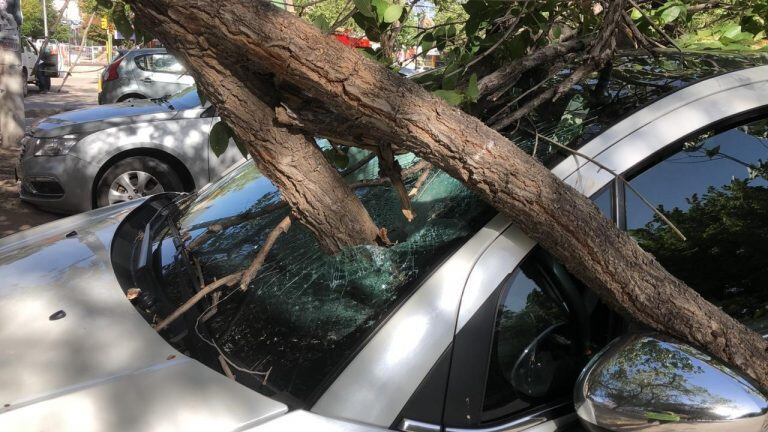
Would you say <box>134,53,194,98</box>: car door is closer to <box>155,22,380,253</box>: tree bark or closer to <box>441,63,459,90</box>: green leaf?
<box>441,63,459,90</box>: green leaf

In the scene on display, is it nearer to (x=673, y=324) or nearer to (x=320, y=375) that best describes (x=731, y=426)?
(x=673, y=324)

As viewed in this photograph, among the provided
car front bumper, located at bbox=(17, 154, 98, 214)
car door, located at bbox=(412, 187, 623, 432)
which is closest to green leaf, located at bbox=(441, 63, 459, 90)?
car door, located at bbox=(412, 187, 623, 432)

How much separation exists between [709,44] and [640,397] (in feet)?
6.37

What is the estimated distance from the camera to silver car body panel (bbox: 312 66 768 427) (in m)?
1.53

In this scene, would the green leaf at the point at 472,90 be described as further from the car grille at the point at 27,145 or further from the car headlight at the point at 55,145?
the car grille at the point at 27,145

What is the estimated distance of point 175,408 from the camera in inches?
58.4

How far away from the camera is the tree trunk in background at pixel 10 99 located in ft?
33.2

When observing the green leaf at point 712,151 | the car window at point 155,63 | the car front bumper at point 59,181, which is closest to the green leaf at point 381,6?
the green leaf at point 712,151

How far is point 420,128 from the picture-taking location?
1.71 m

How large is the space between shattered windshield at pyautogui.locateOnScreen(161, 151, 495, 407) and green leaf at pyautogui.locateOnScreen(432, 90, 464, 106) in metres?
0.23

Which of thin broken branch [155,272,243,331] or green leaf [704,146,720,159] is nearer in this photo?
thin broken branch [155,272,243,331]

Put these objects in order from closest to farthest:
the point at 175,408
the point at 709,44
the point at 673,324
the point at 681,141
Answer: the point at 175,408, the point at 673,324, the point at 681,141, the point at 709,44

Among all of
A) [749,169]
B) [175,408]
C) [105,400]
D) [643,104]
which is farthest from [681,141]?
[105,400]

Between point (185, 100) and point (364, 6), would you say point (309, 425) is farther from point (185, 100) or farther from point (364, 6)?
point (185, 100)
